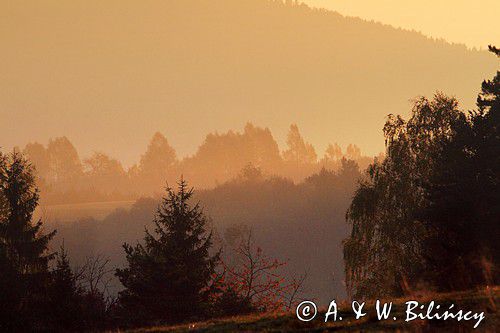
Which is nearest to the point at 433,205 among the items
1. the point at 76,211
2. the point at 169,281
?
the point at 169,281

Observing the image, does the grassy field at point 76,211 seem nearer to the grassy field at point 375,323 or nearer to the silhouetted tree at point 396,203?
the silhouetted tree at point 396,203

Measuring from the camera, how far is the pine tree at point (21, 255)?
27.9m

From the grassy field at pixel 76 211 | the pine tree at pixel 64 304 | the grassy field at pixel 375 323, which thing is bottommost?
the grassy field at pixel 375 323

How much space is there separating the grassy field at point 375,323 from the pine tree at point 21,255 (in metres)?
12.1

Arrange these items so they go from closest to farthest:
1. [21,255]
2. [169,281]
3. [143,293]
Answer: [169,281] < [143,293] < [21,255]

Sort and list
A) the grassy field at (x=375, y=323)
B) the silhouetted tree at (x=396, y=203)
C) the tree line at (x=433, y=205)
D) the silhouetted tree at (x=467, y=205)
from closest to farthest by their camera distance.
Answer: the grassy field at (x=375, y=323)
the silhouetted tree at (x=467, y=205)
the tree line at (x=433, y=205)
the silhouetted tree at (x=396, y=203)

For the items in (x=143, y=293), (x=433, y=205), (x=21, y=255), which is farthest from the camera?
(x=21, y=255)

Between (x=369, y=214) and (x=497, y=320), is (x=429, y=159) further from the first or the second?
(x=497, y=320)

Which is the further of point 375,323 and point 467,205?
point 467,205

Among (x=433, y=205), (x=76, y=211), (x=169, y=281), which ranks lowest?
(x=169, y=281)

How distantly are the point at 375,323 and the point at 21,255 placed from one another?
33.5 m

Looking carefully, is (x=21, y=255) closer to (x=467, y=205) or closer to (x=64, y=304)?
(x=64, y=304)

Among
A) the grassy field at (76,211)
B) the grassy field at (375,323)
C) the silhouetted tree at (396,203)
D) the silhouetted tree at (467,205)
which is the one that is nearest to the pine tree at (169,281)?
the silhouetted tree at (396,203)

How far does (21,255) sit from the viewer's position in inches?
1671
